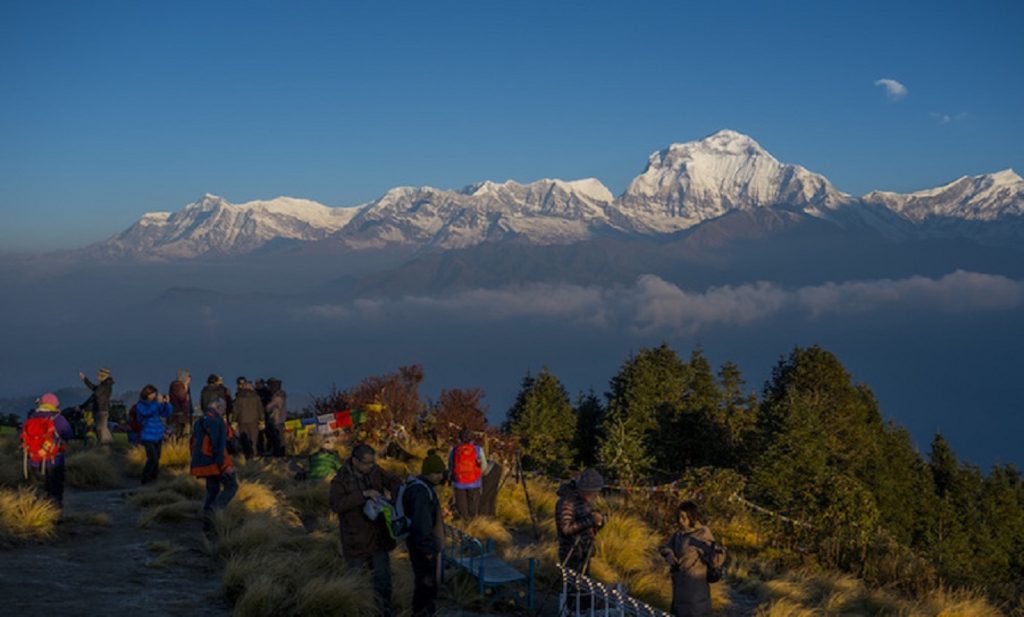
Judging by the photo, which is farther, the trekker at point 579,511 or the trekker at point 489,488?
the trekker at point 489,488

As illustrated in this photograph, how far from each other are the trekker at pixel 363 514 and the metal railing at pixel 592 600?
1.68 metres

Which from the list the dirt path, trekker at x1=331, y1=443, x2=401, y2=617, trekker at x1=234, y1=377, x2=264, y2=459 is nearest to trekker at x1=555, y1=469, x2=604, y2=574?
trekker at x1=331, y1=443, x2=401, y2=617

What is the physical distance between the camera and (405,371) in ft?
73.8

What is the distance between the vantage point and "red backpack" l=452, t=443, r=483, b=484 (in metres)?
11.4

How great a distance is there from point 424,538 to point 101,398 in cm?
1175

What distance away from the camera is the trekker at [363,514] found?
7668mm

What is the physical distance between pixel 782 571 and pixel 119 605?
31.8 ft

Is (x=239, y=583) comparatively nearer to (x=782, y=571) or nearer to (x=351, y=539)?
(x=351, y=539)

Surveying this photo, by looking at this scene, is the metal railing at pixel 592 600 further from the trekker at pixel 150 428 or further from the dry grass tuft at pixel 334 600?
the trekker at pixel 150 428

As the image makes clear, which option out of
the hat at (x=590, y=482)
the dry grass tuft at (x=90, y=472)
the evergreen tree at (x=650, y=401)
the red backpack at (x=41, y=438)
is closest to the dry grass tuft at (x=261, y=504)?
the red backpack at (x=41, y=438)

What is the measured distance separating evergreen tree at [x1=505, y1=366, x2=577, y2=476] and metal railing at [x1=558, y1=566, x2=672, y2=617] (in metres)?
22.3

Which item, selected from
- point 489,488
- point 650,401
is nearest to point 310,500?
point 489,488

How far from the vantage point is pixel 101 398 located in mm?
16766

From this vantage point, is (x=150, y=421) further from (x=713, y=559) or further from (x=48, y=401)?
(x=713, y=559)
